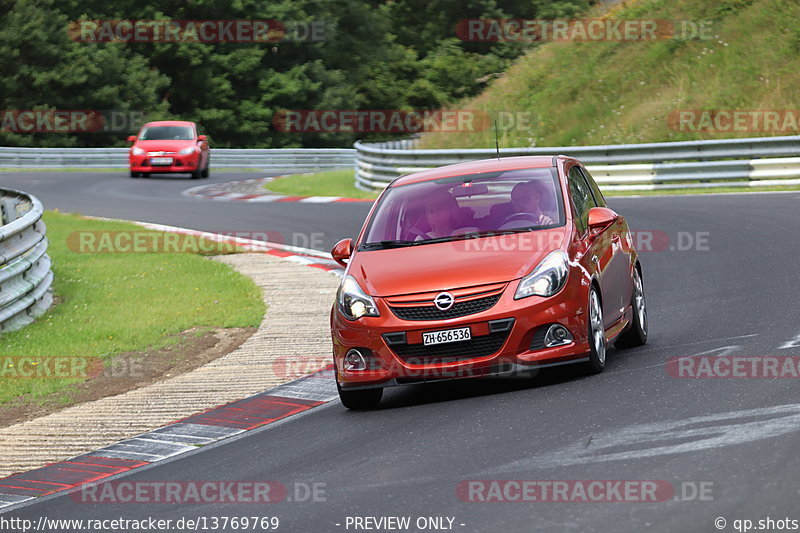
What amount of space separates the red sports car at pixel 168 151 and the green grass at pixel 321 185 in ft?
8.43

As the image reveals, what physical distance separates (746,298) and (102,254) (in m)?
10.3

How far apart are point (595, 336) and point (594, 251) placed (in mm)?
741

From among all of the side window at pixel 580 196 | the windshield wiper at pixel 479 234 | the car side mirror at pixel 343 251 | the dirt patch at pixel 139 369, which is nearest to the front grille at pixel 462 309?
the windshield wiper at pixel 479 234

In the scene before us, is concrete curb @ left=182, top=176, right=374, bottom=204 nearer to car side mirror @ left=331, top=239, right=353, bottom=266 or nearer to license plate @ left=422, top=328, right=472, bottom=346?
car side mirror @ left=331, top=239, right=353, bottom=266

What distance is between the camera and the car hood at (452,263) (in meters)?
8.41

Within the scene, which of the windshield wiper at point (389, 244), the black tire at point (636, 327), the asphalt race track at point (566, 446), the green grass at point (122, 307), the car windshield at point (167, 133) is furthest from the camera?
the car windshield at point (167, 133)

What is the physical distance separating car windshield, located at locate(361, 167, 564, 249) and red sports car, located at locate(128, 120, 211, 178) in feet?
86.6

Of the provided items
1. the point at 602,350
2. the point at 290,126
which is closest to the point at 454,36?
the point at 290,126

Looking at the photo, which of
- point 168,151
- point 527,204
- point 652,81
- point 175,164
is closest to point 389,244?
point 527,204

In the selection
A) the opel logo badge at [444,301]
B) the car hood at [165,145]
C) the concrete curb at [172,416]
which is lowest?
the car hood at [165,145]

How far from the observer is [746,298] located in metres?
11.6

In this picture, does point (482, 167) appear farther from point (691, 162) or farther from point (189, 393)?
point (691, 162)

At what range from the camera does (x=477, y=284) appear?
8.33 metres

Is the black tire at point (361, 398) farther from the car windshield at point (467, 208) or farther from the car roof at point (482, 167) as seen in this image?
the car roof at point (482, 167)
